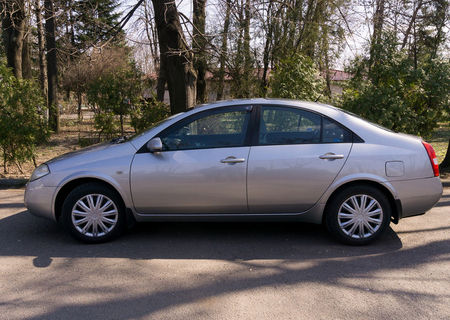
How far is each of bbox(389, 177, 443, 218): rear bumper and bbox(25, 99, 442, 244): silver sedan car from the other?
0.04ft

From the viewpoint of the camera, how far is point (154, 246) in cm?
481

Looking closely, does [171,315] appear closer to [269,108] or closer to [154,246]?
[154,246]

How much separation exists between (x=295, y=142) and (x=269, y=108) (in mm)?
515

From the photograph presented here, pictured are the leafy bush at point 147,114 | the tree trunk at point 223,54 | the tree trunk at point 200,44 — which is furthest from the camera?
the tree trunk at point 223,54

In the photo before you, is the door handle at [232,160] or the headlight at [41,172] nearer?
the door handle at [232,160]

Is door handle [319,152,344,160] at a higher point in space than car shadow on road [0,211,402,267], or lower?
higher

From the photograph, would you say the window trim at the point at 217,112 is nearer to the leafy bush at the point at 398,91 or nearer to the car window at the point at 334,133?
the car window at the point at 334,133

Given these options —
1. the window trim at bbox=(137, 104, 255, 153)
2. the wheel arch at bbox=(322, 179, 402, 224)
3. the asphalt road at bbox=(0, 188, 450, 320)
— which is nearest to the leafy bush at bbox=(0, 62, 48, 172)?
the asphalt road at bbox=(0, 188, 450, 320)

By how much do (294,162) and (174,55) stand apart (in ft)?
18.4

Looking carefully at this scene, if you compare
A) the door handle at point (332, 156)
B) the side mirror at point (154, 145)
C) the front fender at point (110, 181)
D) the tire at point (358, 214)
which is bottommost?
the tire at point (358, 214)

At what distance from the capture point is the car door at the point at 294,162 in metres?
4.61

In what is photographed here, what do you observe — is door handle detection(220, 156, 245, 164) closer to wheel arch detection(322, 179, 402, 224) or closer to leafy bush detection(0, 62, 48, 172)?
wheel arch detection(322, 179, 402, 224)

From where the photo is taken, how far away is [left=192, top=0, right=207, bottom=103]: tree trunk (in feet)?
34.8

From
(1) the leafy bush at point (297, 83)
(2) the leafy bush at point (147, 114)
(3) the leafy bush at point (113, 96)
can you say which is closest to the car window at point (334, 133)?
(1) the leafy bush at point (297, 83)
